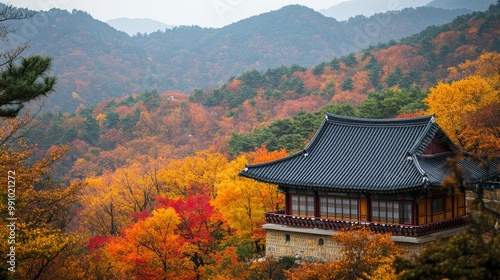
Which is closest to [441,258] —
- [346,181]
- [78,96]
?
[346,181]

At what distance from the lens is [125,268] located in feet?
103

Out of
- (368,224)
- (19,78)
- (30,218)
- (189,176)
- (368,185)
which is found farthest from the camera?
(189,176)

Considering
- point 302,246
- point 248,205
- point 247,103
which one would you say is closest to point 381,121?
point 302,246

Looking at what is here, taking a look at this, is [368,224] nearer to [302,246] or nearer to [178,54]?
[302,246]

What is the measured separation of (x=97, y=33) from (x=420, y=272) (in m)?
181

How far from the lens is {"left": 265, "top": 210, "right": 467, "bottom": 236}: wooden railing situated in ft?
84.9

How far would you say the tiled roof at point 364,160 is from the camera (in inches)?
1035

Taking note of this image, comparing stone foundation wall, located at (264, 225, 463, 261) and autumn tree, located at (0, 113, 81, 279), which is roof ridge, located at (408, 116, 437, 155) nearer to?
stone foundation wall, located at (264, 225, 463, 261)

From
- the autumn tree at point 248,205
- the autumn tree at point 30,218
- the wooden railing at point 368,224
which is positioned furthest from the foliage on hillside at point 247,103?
the autumn tree at point 30,218

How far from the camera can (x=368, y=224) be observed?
26750 mm

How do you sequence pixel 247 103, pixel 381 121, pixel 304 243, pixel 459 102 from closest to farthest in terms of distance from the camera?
pixel 304 243, pixel 381 121, pixel 459 102, pixel 247 103

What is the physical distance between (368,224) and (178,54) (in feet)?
582

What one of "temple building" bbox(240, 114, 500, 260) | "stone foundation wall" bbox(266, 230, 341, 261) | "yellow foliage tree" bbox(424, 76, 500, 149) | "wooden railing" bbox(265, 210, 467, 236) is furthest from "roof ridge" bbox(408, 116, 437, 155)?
"yellow foliage tree" bbox(424, 76, 500, 149)

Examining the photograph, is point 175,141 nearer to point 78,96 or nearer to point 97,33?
point 78,96
